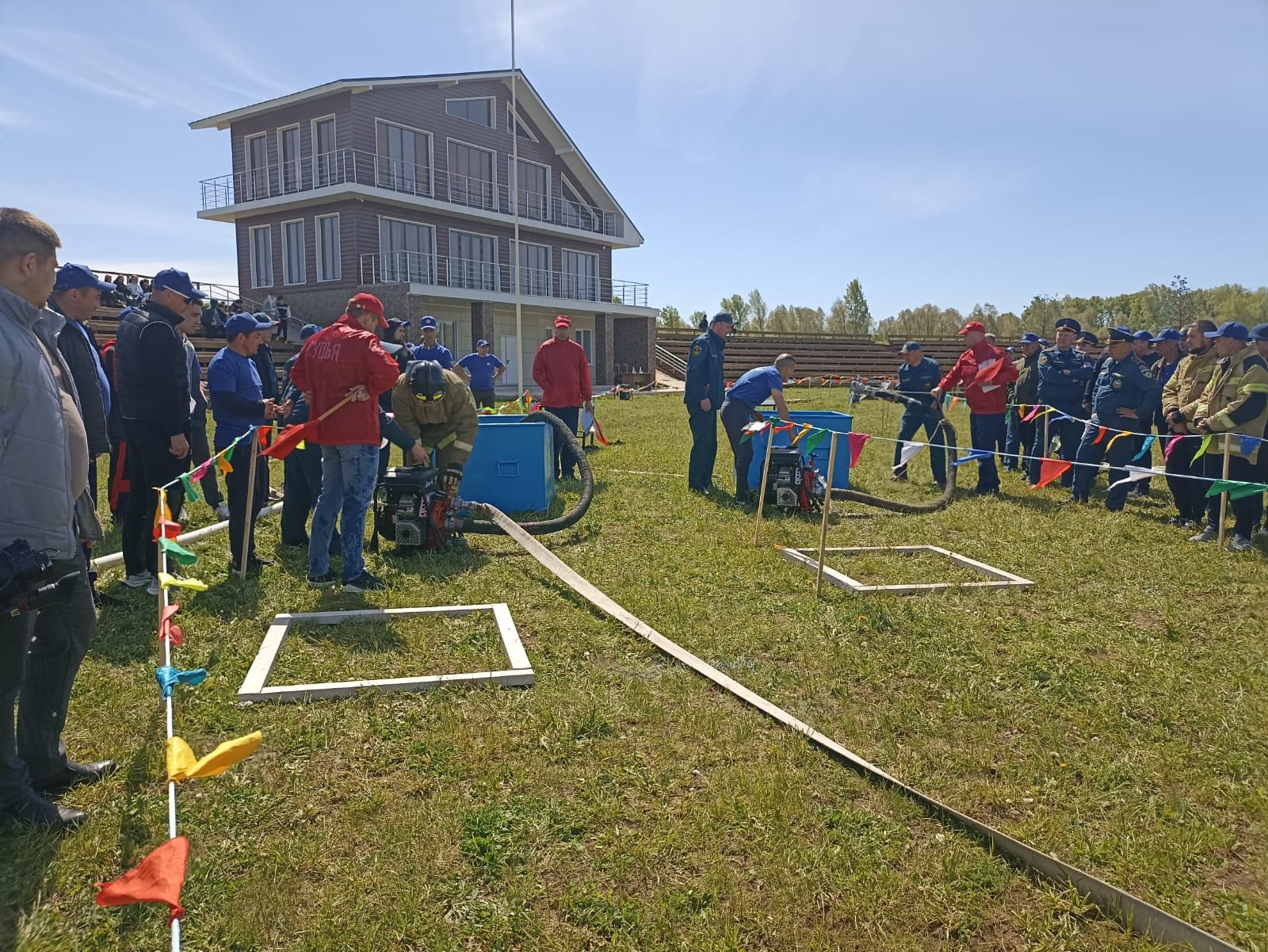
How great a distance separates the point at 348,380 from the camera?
17.7 ft

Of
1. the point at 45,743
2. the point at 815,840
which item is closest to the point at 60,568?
the point at 45,743

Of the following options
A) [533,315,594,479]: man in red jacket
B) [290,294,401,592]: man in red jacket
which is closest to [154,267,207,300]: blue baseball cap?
[290,294,401,592]: man in red jacket

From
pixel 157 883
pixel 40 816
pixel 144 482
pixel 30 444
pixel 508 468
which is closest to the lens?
pixel 157 883

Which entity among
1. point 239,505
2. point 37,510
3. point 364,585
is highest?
point 37,510

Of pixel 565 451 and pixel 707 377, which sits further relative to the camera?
pixel 565 451

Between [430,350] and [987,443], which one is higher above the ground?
[430,350]

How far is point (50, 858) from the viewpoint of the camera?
269 cm

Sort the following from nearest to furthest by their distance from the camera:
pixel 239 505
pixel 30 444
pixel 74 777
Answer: pixel 30 444 < pixel 74 777 < pixel 239 505

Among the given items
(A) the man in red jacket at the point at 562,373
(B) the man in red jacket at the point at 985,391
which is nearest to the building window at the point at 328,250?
(A) the man in red jacket at the point at 562,373

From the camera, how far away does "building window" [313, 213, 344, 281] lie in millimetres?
26844

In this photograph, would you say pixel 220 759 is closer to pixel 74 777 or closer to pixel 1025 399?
pixel 74 777

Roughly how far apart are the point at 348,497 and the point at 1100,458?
877 centimetres

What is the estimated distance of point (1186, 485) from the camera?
8516mm

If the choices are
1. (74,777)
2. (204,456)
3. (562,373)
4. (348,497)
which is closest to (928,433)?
(562,373)
